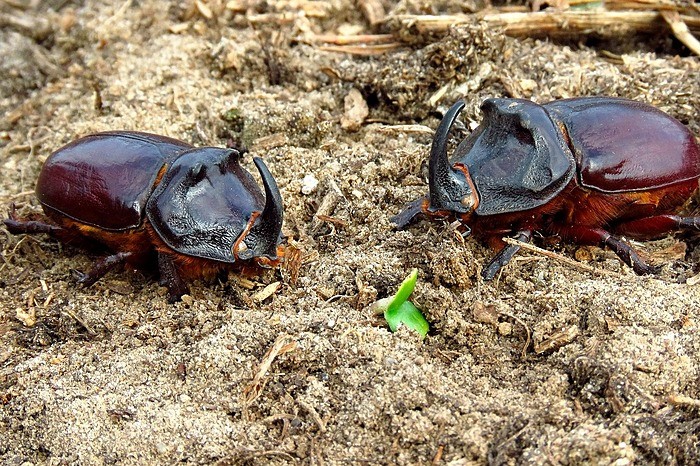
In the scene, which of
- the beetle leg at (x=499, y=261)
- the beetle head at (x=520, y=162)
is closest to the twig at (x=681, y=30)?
the beetle head at (x=520, y=162)

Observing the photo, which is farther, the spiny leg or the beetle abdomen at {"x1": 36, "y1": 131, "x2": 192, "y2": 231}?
the beetle abdomen at {"x1": 36, "y1": 131, "x2": 192, "y2": 231}

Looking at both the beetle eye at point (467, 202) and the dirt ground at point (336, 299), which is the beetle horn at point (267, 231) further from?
the beetle eye at point (467, 202)

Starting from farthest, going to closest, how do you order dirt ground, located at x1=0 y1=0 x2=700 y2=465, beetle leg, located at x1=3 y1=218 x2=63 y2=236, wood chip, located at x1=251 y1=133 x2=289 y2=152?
wood chip, located at x1=251 y1=133 x2=289 y2=152, beetle leg, located at x1=3 y1=218 x2=63 y2=236, dirt ground, located at x1=0 y1=0 x2=700 y2=465

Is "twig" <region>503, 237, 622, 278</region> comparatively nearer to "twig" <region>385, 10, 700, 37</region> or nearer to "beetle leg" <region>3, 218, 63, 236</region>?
"twig" <region>385, 10, 700, 37</region>

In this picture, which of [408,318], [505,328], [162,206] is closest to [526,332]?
[505,328]

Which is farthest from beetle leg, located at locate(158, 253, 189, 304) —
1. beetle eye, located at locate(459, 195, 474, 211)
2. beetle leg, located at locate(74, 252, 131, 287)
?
beetle eye, located at locate(459, 195, 474, 211)
